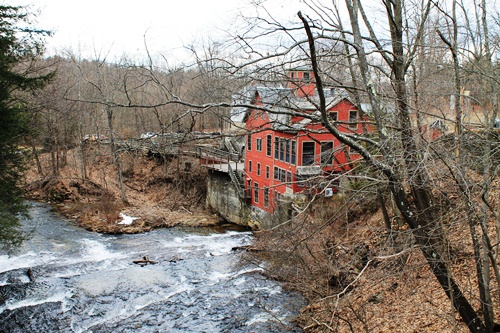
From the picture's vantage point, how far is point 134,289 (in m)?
16.1

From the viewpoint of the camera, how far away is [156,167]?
3816 cm

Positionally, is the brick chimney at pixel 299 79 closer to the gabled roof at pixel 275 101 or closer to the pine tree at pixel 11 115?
the gabled roof at pixel 275 101

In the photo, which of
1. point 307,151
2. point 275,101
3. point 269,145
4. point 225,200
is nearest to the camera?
point 275,101

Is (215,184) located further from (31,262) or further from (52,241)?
(31,262)

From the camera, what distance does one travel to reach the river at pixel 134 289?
1319 cm

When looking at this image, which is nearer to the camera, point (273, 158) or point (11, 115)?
point (11, 115)

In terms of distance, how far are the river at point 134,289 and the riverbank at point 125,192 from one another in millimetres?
3921

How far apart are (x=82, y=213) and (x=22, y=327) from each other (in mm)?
15614

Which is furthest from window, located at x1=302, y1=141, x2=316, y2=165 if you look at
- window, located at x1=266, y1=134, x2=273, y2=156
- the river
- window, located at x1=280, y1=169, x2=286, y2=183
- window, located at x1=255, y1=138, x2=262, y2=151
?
the river

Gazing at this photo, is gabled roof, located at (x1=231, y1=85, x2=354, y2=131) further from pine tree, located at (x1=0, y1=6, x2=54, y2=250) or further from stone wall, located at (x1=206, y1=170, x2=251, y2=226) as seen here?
stone wall, located at (x1=206, y1=170, x2=251, y2=226)

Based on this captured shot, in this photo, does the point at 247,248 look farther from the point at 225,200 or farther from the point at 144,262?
the point at 225,200

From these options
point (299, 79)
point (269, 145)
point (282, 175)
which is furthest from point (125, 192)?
point (299, 79)

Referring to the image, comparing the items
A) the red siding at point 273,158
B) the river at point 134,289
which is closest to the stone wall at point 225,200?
the red siding at point 273,158

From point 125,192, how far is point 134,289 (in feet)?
60.3
